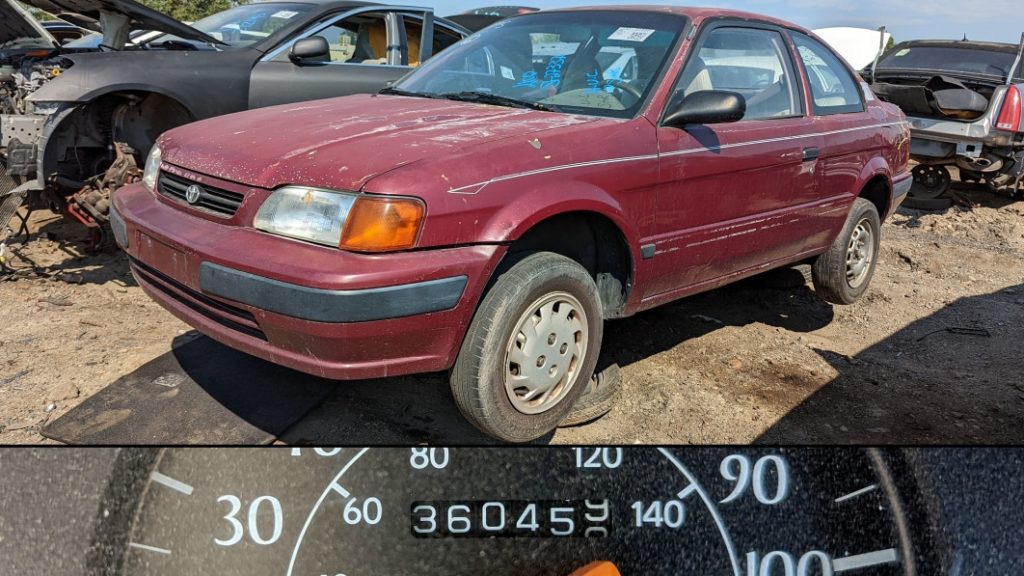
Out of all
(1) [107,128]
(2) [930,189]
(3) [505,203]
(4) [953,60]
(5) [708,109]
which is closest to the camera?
(3) [505,203]

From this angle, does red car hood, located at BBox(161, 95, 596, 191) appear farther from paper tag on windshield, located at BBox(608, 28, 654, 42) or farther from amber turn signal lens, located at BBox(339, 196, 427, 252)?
paper tag on windshield, located at BBox(608, 28, 654, 42)

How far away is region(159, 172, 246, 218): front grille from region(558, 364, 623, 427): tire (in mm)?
1463

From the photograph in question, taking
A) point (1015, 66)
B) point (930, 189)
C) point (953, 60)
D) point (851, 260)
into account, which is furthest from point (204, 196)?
point (953, 60)

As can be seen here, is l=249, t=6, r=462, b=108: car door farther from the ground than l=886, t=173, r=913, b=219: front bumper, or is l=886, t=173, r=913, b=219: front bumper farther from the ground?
l=249, t=6, r=462, b=108: car door

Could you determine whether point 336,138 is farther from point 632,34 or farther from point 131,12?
point 131,12

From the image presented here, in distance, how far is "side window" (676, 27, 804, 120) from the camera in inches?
136

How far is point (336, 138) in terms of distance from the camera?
8.81 feet

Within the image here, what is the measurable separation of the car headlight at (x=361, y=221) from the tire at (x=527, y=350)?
1.26 ft

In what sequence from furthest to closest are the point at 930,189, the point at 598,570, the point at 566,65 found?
the point at 930,189
the point at 566,65
the point at 598,570

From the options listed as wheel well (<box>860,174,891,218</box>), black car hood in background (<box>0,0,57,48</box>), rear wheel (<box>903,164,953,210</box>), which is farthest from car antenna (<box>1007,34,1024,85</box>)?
black car hood in background (<box>0,0,57,48</box>)

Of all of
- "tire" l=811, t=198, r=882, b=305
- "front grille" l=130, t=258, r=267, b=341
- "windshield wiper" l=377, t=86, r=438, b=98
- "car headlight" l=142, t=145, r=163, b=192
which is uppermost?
"windshield wiper" l=377, t=86, r=438, b=98

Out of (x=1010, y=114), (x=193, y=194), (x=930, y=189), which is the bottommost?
(x=930, y=189)

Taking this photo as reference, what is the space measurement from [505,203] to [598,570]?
1.30 m

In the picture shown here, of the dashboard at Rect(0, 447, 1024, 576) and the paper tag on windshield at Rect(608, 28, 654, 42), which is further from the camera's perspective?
the paper tag on windshield at Rect(608, 28, 654, 42)
